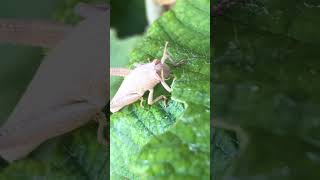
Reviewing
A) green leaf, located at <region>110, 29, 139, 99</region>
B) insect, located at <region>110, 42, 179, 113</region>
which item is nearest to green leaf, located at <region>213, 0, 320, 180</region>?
insect, located at <region>110, 42, 179, 113</region>

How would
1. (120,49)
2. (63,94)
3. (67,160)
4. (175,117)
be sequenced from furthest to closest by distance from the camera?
(120,49) < (63,94) < (67,160) < (175,117)

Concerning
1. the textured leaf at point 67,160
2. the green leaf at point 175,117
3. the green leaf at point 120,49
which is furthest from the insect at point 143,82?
the green leaf at point 120,49

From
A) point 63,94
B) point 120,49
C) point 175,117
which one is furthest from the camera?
point 120,49

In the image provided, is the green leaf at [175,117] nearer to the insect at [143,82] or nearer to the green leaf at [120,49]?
the insect at [143,82]

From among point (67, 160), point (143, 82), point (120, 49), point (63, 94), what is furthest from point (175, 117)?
point (120, 49)

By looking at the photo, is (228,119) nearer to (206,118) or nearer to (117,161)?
(206,118)

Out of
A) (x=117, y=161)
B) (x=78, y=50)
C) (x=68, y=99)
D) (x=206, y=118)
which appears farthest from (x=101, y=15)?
(x=206, y=118)

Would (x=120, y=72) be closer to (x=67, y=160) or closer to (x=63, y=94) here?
(x=63, y=94)
